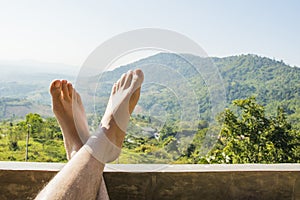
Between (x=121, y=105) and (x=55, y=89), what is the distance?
0.33 m

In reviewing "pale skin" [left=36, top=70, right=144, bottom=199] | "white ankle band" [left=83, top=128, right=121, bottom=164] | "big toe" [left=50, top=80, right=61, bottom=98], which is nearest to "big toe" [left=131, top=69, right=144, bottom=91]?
"pale skin" [left=36, top=70, right=144, bottom=199]

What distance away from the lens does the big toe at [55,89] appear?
121cm

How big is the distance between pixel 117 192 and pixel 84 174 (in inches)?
15.1

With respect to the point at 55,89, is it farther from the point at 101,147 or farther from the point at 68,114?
the point at 101,147

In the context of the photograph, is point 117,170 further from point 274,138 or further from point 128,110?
point 274,138

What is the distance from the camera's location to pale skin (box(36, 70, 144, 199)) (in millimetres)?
767

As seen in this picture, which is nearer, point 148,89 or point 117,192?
point 148,89

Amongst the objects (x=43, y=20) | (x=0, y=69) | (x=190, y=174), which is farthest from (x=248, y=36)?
(x=190, y=174)

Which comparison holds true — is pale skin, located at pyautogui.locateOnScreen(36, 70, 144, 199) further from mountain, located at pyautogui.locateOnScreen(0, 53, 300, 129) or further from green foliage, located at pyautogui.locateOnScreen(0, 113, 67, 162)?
green foliage, located at pyautogui.locateOnScreen(0, 113, 67, 162)

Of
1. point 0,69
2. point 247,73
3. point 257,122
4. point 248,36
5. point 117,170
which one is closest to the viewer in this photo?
point 117,170

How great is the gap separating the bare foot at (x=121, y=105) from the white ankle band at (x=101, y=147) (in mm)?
14

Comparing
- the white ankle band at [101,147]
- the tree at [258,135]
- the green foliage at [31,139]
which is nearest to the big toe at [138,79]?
the white ankle band at [101,147]

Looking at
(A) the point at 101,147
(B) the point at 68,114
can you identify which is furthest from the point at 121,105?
(B) the point at 68,114

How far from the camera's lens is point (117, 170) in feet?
3.74
